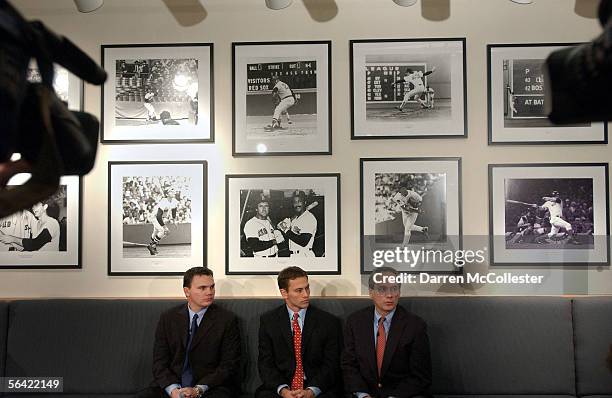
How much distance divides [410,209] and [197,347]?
1.67 meters

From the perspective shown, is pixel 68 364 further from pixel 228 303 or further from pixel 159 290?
pixel 228 303

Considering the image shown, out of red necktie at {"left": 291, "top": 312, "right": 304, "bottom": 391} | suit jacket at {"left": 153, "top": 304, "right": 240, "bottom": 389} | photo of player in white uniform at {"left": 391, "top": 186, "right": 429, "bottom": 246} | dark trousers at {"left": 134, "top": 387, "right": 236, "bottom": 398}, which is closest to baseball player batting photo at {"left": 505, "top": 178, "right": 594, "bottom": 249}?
photo of player in white uniform at {"left": 391, "top": 186, "right": 429, "bottom": 246}

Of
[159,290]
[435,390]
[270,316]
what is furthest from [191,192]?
[435,390]

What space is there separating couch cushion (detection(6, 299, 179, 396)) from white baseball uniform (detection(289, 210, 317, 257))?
0.87 meters

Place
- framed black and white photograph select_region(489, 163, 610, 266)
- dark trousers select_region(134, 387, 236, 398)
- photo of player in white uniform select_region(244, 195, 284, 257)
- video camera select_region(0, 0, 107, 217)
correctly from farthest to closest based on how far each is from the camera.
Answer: photo of player in white uniform select_region(244, 195, 284, 257), framed black and white photograph select_region(489, 163, 610, 266), dark trousers select_region(134, 387, 236, 398), video camera select_region(0, 0, 107, 217)

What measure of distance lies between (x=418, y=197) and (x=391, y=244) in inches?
14.5

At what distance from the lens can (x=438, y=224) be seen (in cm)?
460

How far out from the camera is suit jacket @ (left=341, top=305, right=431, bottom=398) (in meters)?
3.93

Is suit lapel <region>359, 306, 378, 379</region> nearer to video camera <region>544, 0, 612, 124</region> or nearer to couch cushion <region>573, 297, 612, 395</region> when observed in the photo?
couch cushion <region>573, 297, 612, 395</region>

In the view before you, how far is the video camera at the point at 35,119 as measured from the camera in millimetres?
1075

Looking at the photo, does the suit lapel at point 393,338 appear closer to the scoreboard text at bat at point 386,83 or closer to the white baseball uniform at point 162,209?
the scoreboard text at bat at point 386,83

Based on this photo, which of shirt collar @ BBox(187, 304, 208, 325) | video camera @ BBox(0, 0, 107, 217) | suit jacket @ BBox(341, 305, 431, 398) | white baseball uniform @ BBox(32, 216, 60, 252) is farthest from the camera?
white baseball uniform @ BBox(32, 216, 60, 252)

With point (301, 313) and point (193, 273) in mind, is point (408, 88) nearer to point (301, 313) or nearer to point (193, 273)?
point (301, 313)

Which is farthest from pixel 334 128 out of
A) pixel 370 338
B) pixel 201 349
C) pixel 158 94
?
pixel 201 349
